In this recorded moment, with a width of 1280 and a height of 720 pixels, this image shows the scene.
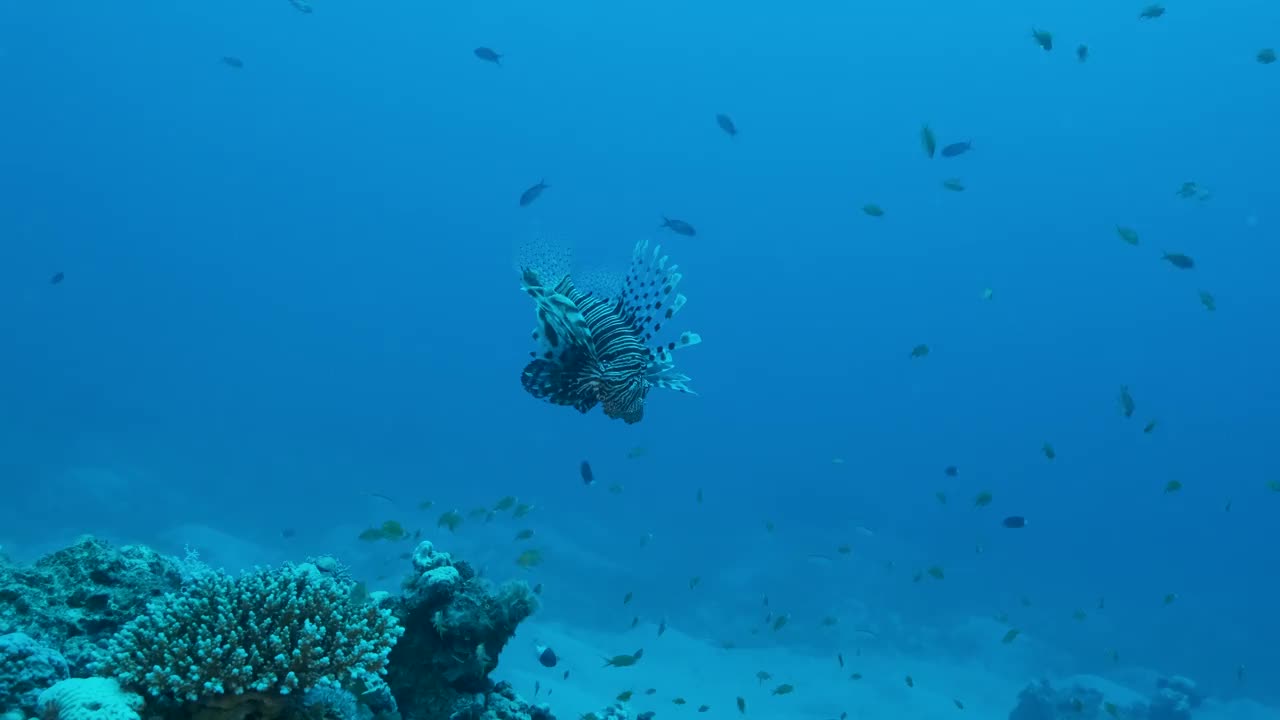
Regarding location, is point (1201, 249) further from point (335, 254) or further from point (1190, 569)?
point (335, 254)

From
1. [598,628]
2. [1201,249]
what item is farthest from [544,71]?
[598,628]

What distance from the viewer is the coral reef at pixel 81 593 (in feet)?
13.7

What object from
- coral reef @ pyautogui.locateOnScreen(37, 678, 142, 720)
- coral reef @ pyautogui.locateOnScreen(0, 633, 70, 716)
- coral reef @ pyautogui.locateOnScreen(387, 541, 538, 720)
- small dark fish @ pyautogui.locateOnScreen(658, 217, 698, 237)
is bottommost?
coral reef @ pyautogui.locateOnScreen(37, 678, 142, 720)

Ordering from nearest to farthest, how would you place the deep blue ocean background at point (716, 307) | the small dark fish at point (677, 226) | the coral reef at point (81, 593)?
1. the coral reef at point (81, 593)
2. the small dark fish at point (677, 226)
3. the deep blue ocean background at point (716, 307)

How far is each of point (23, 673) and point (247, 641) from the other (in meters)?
0.94

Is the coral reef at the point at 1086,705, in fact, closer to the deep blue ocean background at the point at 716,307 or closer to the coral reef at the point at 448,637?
the deep blue ocean background at the point at 716,307

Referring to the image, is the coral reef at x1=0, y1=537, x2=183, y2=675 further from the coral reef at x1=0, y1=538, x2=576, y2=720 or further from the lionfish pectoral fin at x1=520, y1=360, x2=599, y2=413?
the lionfish pectoral fin at x1=520, y1=360, x2=599, y2=413

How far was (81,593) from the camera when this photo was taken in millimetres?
4512

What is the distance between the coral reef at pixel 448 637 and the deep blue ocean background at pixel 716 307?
286 centimetres

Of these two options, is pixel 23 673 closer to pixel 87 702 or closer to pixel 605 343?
pixel 87 702

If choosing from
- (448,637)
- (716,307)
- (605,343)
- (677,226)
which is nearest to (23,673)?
(448,637)

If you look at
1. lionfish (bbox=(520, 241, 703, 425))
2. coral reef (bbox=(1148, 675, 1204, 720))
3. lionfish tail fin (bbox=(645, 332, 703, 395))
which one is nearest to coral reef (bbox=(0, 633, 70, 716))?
lionfish (bbox=(520, 241, 703, 425))

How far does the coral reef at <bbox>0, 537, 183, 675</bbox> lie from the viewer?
4.18 m

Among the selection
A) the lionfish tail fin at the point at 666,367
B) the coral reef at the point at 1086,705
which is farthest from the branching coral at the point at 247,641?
the coral reef at the point at 1086,705
